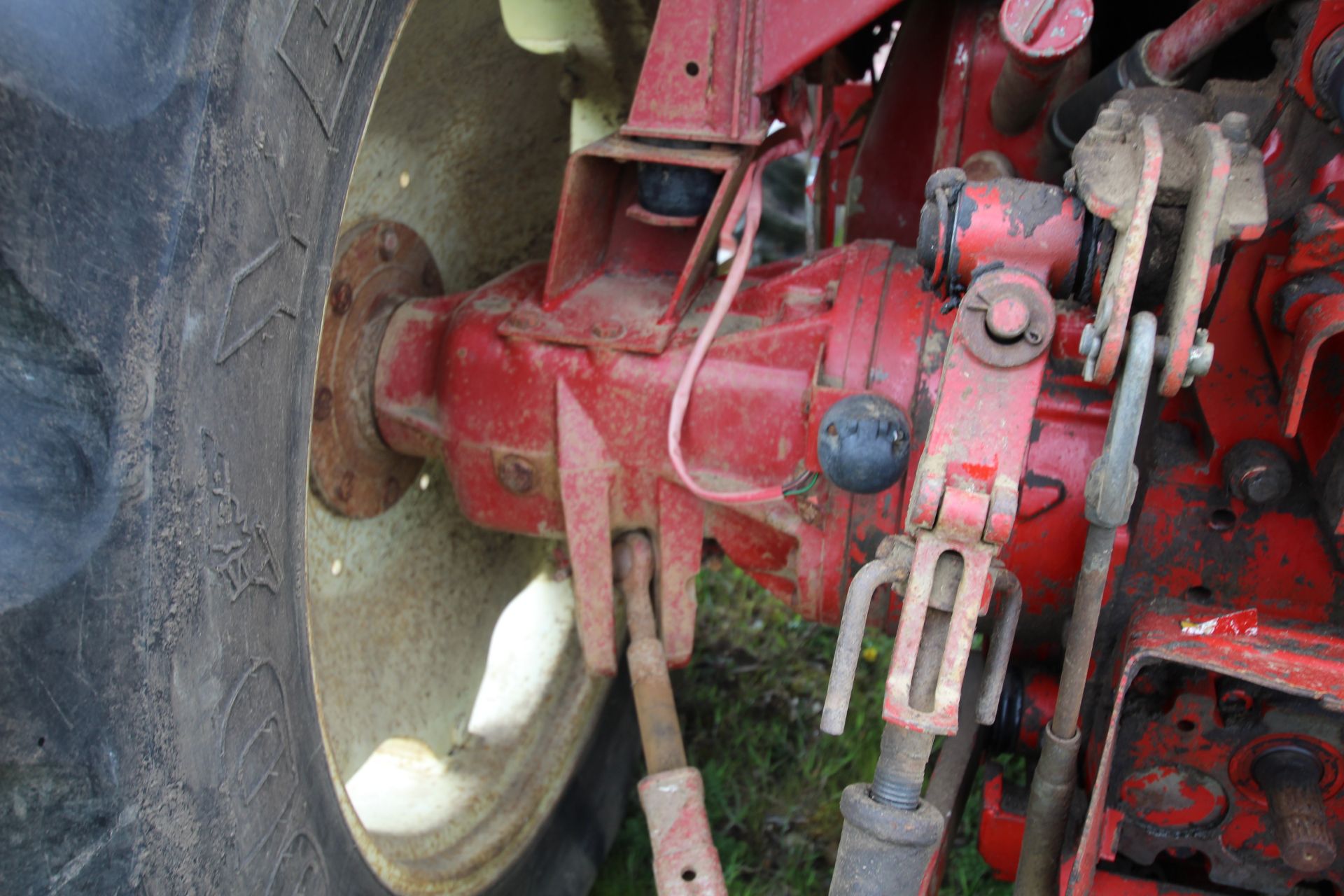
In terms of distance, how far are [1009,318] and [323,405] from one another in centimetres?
82

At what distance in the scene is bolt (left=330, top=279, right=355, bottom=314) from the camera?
4.16ft

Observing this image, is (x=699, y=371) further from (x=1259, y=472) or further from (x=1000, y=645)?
(x=1259, y=472)

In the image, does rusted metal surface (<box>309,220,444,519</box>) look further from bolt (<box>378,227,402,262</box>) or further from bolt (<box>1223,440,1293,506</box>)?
bolt (<box>1223,440,1293,506</box>)

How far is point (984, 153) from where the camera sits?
1351mm

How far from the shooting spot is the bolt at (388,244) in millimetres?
1350

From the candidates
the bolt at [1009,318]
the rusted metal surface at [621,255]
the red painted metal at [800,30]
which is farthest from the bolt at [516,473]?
the bolt at [1009,318]

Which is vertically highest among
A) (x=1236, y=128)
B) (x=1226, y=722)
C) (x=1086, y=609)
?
(x=1236, y=128)

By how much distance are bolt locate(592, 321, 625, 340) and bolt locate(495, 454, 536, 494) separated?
0.18 metres

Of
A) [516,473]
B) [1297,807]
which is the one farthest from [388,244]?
[1297,807]

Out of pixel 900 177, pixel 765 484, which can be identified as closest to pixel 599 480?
pixel 765 484

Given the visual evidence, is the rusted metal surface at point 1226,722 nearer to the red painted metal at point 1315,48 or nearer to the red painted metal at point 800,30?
the red painted metal at point 1315,48

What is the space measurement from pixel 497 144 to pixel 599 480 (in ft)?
1.91

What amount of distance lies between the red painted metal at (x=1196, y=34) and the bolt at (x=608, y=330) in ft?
2.13

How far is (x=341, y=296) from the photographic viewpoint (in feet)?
4.21
